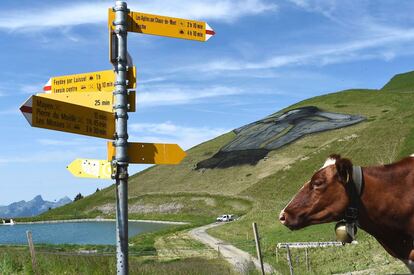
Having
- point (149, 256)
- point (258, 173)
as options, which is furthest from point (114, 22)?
point (258, 173)

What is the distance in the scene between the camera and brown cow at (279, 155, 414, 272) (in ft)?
16.8

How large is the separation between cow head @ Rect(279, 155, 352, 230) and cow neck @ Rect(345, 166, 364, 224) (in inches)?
1.6

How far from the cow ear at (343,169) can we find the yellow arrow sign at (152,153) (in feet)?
7.65

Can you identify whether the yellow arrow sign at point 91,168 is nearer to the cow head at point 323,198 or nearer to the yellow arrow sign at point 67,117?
the yellow arrow sign at point 67,117

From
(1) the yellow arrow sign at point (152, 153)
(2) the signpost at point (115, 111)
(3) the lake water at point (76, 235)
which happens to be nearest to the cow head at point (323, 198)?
(1) the yellow arrow sign at point (152, 153)

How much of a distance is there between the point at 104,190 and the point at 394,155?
72.0m

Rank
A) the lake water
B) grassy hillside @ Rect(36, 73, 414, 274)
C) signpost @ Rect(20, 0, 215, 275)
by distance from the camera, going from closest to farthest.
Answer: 1. signpost @ Rect(20, 0, 215, 275)
2. the lake water
3. grassy hillside @ Rect(36, 73, 414, 274)

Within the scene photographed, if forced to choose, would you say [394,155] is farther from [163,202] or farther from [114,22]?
[114,22]

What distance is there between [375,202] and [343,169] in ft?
1.69

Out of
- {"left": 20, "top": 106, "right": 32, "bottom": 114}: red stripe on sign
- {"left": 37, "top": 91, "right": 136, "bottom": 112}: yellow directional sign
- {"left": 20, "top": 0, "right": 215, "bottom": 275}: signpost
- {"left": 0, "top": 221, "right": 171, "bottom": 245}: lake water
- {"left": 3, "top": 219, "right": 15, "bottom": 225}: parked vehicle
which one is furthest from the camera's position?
{"left": 3, "top": 219, "right": 15, "bottom": 225}: parked vehicle

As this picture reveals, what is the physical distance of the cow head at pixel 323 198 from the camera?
5.09 meters

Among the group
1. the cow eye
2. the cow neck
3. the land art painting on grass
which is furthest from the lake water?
the cow neck

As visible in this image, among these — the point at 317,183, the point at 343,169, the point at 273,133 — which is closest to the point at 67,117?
the point at 317,183

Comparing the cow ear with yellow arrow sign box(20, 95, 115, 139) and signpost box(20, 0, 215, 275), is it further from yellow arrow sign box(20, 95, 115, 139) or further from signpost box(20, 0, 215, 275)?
yellow arrow sign box(20, 95, 115, 139)
